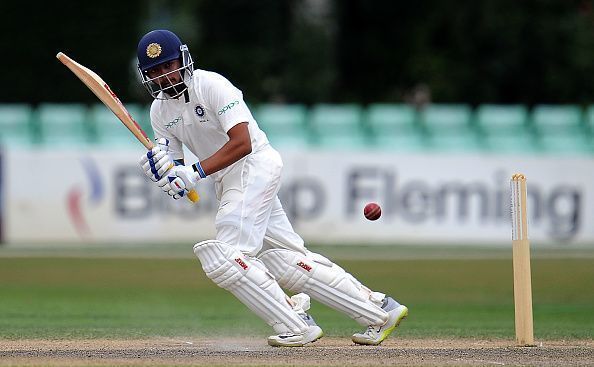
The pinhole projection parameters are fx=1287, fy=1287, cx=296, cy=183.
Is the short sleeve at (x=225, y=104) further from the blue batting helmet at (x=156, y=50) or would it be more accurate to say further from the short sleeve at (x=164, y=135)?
the short sleeve at (x=164, y=135)

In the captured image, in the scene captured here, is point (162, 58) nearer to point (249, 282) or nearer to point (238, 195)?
point (238, 195)

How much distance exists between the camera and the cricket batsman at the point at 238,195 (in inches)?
253

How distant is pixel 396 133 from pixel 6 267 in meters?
5.54

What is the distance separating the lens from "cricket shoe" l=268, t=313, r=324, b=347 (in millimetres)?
6660

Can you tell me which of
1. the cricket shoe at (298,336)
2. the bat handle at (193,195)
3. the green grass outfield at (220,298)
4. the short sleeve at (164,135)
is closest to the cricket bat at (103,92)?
the bat handle at (193,195)

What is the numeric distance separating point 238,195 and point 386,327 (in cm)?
110

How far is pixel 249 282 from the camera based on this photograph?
6.47 meters

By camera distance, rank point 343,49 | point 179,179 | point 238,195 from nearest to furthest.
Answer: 1. point 179,179
2. point 238,195
3. point 343,49

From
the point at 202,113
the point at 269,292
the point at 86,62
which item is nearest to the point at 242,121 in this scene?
the point at 202,113

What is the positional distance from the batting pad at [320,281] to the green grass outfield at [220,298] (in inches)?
41.6

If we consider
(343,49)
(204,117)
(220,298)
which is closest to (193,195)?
(204,117)

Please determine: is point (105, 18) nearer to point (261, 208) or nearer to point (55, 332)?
point (55, 332)

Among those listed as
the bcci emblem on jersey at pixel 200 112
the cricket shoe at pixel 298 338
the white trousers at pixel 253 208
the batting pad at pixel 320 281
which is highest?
the bcci emblem on jersey at pixel 200 112

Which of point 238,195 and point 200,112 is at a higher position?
point 200,112
